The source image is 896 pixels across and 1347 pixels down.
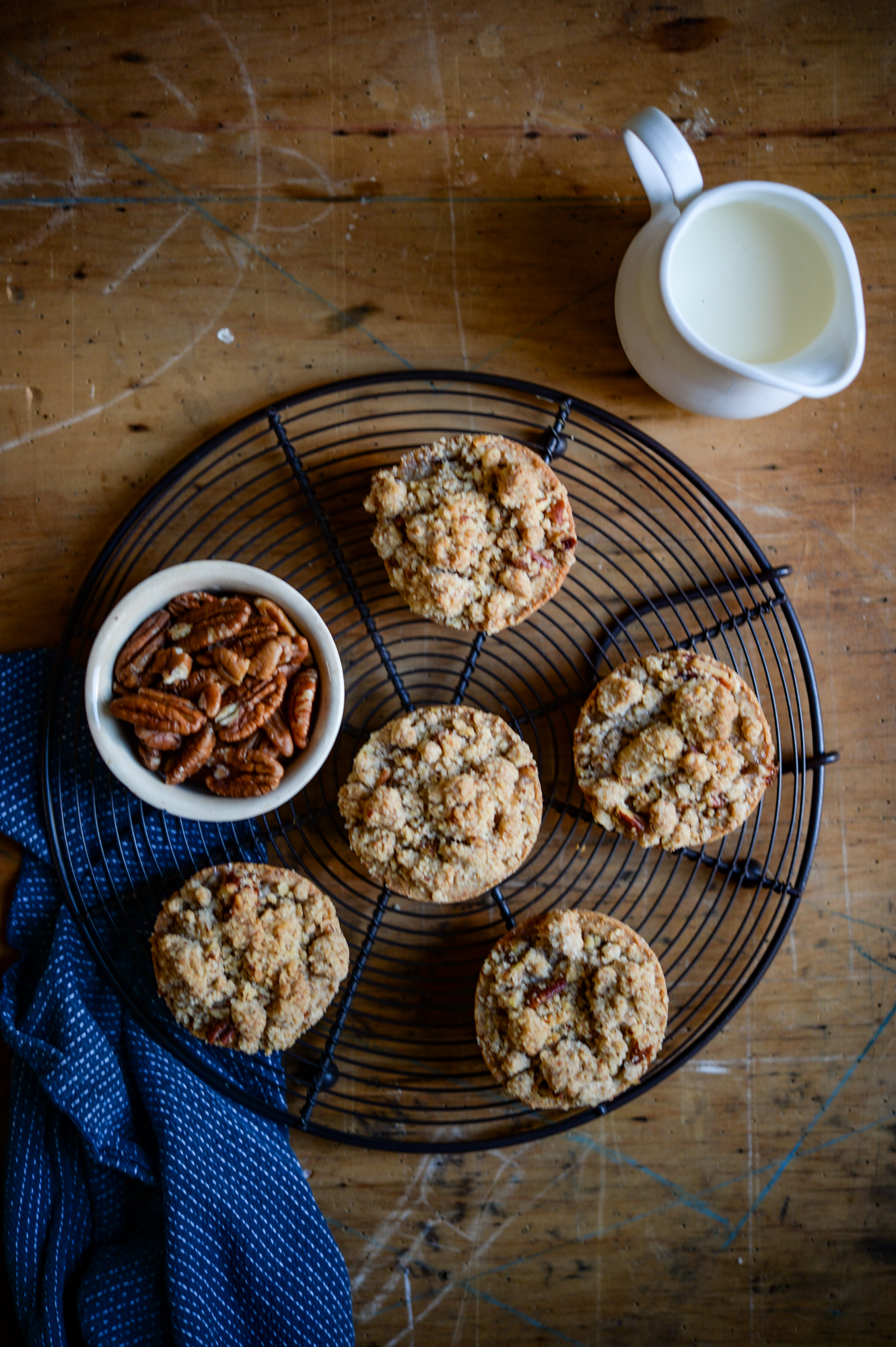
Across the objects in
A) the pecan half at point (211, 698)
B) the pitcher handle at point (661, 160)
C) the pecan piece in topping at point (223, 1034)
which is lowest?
the pecan piece in topping at point (223, 1034)

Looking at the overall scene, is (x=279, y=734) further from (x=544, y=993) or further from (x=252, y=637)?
(x=544, y=993)

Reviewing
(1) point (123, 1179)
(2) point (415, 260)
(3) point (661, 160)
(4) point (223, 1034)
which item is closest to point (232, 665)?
(4) point (223, 1034)

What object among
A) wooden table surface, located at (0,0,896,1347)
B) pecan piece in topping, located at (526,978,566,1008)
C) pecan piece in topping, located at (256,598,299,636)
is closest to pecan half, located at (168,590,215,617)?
pecan piece in topping, located at (256,598,299,636)

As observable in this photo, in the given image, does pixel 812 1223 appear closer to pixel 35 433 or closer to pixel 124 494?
pixel 124 494

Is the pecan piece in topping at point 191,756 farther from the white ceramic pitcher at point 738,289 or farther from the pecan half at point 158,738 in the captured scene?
the white ceramic pitcher at point 738,289

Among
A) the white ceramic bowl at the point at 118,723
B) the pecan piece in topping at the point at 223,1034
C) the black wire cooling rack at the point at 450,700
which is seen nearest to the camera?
the white ceramic bowl at the point at 118,723

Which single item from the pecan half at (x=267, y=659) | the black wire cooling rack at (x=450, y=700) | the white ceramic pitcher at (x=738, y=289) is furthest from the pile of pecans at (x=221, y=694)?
the white ceramic pitcher at (x=738, y=289)
